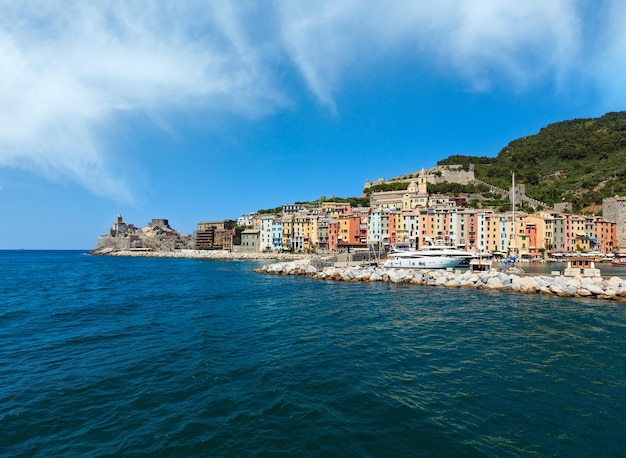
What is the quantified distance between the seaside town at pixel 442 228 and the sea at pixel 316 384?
3713 cm

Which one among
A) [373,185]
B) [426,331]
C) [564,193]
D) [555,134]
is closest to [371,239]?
[373,185]

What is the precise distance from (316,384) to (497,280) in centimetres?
2526

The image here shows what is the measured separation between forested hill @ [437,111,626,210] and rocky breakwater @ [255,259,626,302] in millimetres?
75323

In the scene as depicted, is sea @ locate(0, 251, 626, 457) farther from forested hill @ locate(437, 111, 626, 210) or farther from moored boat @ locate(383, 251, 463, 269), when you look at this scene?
forested hill @ locate(437, 111, 626, 210)

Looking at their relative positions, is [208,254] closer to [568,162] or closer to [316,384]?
[316,384]

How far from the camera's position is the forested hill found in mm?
91562

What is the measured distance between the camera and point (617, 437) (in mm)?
7391

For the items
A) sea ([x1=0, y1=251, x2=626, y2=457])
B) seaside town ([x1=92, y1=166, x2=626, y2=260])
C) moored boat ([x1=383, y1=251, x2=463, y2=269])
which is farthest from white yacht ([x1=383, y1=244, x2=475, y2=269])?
sea ([x1=0, y1=251, x2=626, y2=457])

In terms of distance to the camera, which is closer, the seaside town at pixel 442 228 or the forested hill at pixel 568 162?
the seaside town at pixel 442 228

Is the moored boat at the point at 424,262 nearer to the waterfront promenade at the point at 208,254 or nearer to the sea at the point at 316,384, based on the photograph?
the sea at the point at 316,384

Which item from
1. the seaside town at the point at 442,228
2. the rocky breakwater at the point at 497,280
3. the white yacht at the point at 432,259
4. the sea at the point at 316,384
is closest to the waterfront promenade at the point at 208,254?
the seaside town at the point at 442,228

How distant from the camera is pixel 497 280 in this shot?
29.9 metres

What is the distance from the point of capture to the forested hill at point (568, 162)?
300 ft

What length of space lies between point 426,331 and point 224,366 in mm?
9472
